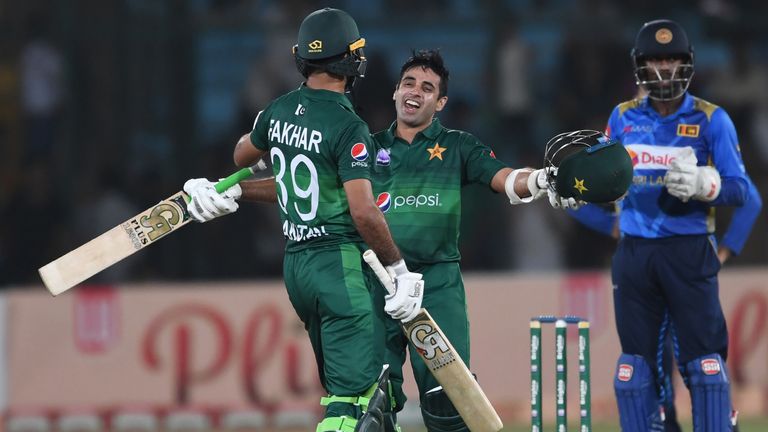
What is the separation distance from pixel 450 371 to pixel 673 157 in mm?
1236

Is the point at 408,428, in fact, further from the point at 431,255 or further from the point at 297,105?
the point at 297,105

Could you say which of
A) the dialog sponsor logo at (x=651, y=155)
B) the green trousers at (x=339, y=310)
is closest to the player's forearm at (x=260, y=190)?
the green trousers at (x=339, y=310)

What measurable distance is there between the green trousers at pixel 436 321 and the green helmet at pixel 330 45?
89 cm

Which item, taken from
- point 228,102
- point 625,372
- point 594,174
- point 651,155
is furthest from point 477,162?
point 228,102

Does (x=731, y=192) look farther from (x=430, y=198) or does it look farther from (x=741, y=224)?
(x=430, y=198)

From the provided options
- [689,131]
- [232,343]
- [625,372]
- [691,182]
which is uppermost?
[689,131]

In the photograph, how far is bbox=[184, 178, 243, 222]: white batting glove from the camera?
18.0 feet

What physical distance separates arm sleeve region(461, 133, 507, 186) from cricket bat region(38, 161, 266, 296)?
0.82 m

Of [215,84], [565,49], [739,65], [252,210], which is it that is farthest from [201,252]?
[739,65]

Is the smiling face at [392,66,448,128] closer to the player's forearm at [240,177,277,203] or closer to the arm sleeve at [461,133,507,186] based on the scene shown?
the arm sleeve at [461,133,507,186]

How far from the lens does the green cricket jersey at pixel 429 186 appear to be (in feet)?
19.0

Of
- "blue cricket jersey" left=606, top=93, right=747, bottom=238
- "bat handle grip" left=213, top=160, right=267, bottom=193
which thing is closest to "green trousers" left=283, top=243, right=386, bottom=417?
"bat handle grip" left=213, top=160, right=267, bottom=193

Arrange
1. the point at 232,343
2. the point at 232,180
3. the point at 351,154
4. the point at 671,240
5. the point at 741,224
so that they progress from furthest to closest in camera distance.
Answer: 1. the point at 232,343
2. the point at 741,224
3. the point at 671,240
4. the point at 232,180
5. the point at 351,154

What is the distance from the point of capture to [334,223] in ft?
17.3
